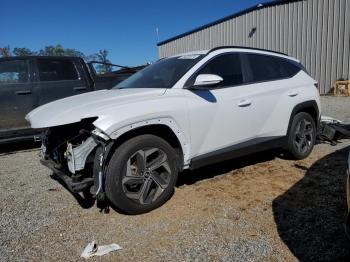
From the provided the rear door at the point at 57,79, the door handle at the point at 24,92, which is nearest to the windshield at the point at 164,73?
the rear door at the point at 57,79

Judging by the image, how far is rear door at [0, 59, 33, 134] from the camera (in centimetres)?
640

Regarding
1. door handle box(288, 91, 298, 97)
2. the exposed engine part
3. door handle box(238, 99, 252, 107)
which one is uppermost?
door handle box(288, 91, 298, 97)

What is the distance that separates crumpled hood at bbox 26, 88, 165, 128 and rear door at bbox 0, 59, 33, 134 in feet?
8.93

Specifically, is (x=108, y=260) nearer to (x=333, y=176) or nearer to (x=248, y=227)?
(x=248, y=227)

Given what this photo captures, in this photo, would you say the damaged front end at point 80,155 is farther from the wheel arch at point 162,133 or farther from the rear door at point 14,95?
the rear door at point 14,95

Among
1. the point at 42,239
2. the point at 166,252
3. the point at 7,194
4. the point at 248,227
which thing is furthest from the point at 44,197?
the point at 248,227

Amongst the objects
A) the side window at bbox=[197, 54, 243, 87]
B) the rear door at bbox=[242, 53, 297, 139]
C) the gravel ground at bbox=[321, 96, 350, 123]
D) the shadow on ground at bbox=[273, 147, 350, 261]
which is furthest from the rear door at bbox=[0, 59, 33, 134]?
the gravel ground at bbox=[321, 96, 350, 123]

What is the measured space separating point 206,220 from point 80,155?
1393mm

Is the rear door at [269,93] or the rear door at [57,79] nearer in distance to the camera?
the rear door at [269,93]

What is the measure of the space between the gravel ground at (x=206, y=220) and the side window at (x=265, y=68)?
1.29m

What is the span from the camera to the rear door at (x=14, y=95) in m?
6.40

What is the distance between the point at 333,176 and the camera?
4586 millimetres

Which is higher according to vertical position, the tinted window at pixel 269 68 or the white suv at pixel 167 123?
the tinted window at pixel 269 68

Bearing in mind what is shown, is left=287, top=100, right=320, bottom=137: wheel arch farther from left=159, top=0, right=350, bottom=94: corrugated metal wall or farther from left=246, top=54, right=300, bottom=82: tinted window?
left=159, top=0, right=350, bottom=94: corrugated metal wall
